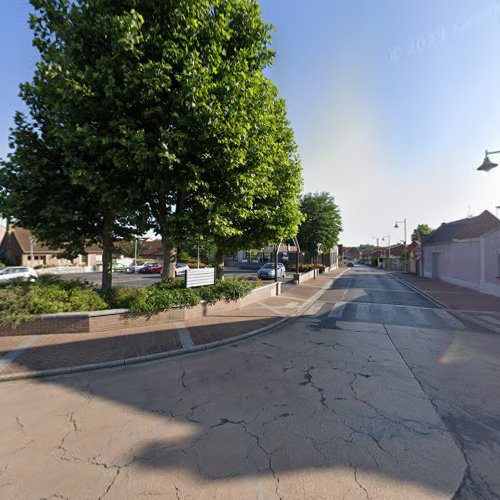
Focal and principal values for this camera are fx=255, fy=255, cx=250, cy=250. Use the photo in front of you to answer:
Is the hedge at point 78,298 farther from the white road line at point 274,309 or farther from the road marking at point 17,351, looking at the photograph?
the white road line at point 274,309

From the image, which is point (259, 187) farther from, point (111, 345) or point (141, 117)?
point (111, 345)

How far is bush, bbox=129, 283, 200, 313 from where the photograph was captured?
8.24m

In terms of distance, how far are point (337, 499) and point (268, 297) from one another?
1233cm

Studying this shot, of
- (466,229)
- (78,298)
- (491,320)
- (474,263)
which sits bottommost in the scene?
(491,320)

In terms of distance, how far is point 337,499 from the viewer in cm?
260

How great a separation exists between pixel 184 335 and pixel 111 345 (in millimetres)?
1899

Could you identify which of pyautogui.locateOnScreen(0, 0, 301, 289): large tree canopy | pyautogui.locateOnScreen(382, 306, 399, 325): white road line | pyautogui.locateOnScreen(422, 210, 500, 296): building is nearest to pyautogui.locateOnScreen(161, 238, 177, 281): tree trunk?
pyautogui.locateOnScreen(0, 0, 301, 289): large tree canopy

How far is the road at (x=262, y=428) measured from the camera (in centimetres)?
278

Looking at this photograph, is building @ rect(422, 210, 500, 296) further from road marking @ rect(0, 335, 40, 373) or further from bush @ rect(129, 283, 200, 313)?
road marking @ rect(0, 335, 40, 373)

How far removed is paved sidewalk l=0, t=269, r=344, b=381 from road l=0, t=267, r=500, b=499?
1.34 ft

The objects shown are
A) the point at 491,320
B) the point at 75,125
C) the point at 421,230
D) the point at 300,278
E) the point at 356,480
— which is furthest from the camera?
the point at 421,230

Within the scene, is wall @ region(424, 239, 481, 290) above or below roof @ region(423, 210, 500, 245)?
below

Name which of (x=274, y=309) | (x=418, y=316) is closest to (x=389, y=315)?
(x=418, y=316)

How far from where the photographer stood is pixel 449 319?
1021 cm
